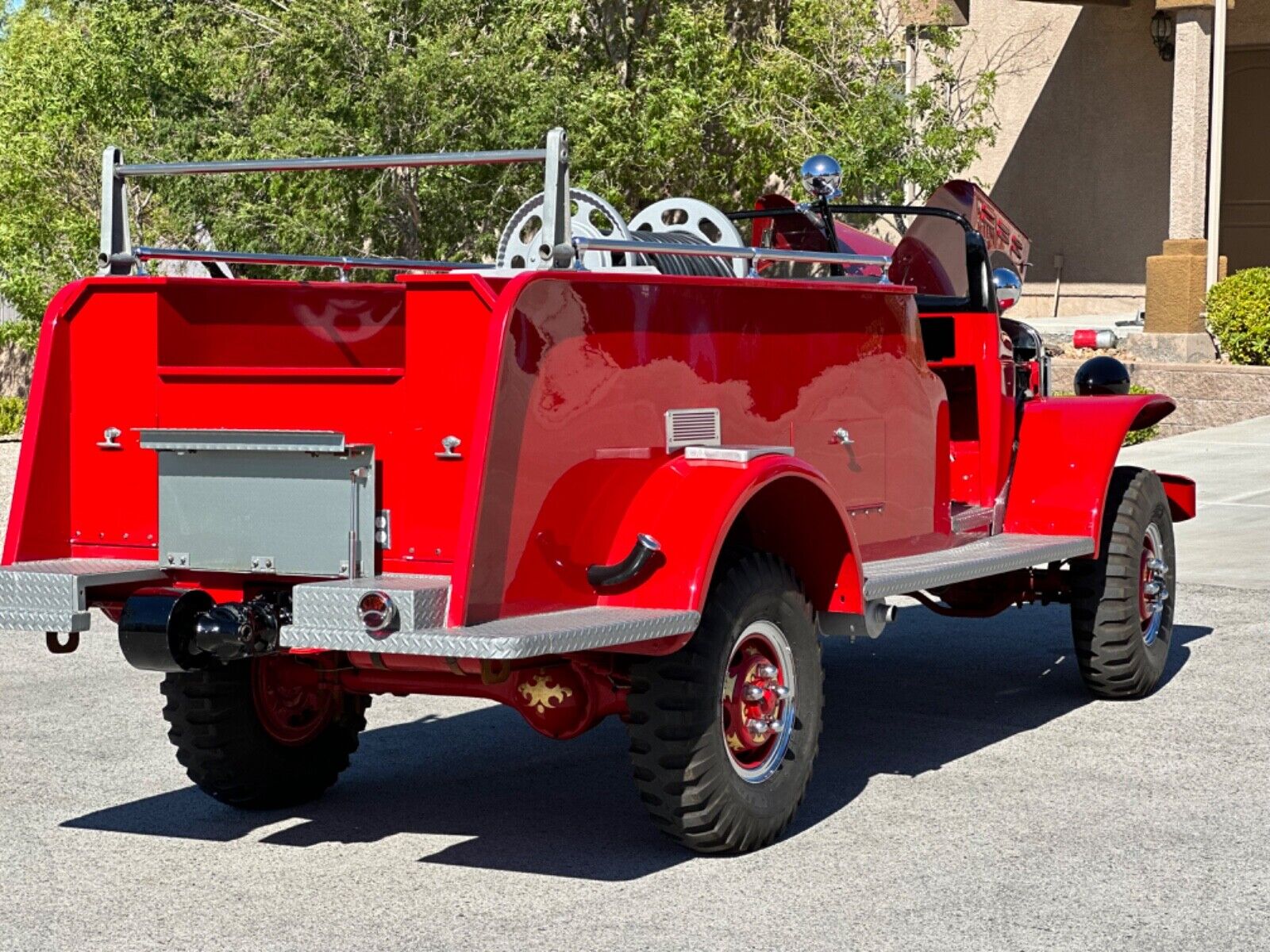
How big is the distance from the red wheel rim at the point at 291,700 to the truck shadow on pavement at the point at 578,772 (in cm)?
27

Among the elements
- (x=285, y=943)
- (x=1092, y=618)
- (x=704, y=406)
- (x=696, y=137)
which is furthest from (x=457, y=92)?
(x=285, y=943)

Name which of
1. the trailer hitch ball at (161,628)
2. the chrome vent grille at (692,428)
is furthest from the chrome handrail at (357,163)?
the trailer hitch ball at (161,628)

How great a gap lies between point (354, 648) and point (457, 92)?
1184cm

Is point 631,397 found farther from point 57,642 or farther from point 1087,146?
point 1087,146

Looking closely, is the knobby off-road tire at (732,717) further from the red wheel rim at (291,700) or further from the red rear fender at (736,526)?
the red wheel rim at (291,700)

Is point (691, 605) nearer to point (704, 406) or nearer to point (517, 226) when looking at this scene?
point (704, 406)

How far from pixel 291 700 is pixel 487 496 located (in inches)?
74.5

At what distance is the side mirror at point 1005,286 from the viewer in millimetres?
8414

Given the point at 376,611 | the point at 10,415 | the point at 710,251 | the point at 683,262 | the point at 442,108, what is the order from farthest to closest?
the point at 10,415 → the point at 442,108 → the point at 683,262 → the point at 710,251 → the point at 376,611

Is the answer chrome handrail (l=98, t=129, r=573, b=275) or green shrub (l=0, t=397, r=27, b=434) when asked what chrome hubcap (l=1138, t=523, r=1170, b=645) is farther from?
green shrub (l=0, t=397, r=27, b=434)

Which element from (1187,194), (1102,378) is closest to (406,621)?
(1102,378)

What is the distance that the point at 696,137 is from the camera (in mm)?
17859

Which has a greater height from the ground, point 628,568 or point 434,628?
point 628,568

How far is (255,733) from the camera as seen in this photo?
6.68 metres
